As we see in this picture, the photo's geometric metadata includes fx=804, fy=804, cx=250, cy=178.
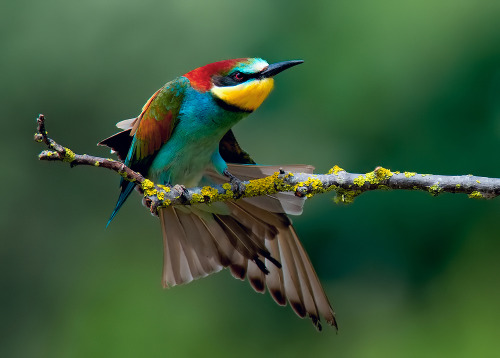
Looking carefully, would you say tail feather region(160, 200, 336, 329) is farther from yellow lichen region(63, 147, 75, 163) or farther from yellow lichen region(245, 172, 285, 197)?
yellow lichen region(63, 147, 75, 163)

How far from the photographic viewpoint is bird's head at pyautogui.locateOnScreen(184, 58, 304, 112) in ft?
9.53

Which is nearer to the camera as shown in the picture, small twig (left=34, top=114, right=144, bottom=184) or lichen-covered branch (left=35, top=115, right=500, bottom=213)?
small twig (left=34, top=114, right=144, bottom=184)

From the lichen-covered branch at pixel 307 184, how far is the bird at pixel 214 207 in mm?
342

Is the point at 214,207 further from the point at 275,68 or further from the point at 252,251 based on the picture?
the point at 275,68

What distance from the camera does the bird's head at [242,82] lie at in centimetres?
290

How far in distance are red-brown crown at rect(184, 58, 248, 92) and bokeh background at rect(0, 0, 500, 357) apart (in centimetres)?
244

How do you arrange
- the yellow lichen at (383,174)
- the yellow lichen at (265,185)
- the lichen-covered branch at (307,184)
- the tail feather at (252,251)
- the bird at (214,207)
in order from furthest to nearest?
the tail feather at (252,251)
the bird at (214,207)
the yellow lichen at (265,185)
the yellow lichen at (383,174)
the lichen-covered branch at (307,184)

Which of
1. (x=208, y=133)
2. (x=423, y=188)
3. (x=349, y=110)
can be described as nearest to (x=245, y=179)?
(x=208, y=133)

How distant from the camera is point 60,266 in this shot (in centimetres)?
653

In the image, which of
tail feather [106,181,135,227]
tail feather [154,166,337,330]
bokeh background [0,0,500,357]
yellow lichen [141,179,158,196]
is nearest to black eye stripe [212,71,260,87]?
tail feather [154,166,337,330]

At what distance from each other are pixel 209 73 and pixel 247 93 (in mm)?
218

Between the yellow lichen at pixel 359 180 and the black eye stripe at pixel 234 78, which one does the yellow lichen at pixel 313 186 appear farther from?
the black eye stripe at pixel 234 78

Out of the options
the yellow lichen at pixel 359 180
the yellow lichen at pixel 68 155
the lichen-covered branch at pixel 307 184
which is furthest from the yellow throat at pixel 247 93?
the yellow lichen at pixel 68 155

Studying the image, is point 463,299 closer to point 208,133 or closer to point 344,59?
point 344,59
